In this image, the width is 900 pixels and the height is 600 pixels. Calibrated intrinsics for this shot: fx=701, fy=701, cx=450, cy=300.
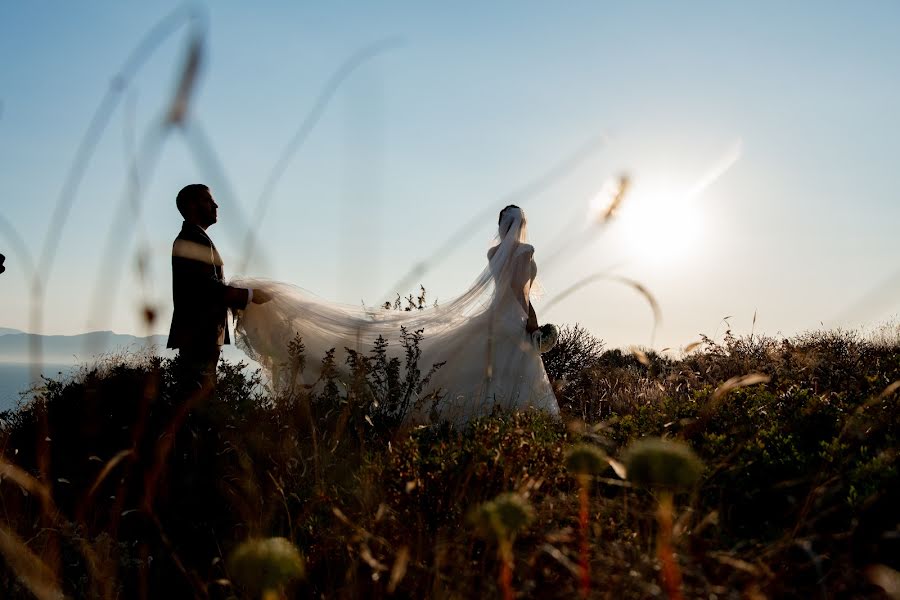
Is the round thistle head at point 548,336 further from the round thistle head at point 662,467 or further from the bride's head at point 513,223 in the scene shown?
the round thistle head at point 662,467

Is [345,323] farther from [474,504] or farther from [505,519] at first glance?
[505,519]

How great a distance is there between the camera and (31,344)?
6.85 ft

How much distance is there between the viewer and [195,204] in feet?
18.9

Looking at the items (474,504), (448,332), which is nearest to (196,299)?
(448,332)

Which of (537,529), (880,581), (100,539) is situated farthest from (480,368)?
(880,581)

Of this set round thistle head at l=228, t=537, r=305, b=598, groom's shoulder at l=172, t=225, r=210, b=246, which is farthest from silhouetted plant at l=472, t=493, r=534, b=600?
groom's shoulder at l=172, t=225, r=210, b=246

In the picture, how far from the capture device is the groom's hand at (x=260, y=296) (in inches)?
242

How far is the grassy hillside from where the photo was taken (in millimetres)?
1488

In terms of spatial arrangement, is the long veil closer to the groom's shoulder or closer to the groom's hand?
the groom's hand

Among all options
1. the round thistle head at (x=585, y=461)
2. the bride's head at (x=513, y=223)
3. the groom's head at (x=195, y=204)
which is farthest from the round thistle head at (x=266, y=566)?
the bride's head at (x=513, y=223)

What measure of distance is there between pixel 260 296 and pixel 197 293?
63 cm

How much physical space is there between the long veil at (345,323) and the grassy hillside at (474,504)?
5.08 ft

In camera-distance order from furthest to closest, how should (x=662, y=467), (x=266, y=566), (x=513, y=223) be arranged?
(x=513, y=223), (x=662, y=467), (x=266, y=566)

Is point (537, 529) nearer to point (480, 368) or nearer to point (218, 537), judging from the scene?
point (218, 537)
